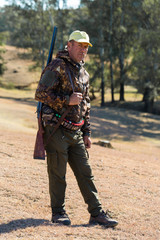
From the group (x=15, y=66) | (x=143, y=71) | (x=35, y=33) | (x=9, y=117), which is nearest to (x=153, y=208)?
(x=9, y=117)

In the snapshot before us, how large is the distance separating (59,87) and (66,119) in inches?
14.2

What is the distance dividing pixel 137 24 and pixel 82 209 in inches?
1150

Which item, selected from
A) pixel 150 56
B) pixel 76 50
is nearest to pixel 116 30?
pixel 150 56

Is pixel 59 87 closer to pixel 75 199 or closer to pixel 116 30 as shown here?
pixel 75 199

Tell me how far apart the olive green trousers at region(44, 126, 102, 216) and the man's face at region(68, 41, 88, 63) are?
0.79m

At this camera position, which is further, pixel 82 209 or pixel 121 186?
pixel 121 186

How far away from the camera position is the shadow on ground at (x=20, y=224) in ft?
12.4

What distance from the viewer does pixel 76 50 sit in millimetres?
3850

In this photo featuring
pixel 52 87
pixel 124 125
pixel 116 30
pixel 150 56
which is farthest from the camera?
pixel 116 30

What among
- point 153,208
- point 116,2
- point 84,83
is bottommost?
point 153,208

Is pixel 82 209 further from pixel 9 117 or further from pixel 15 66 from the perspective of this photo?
pixel 15 66

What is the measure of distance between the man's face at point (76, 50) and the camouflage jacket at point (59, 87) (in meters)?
0.05

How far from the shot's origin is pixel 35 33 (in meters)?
39.5

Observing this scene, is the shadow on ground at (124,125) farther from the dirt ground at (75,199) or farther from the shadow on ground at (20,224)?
the shadow on ground at (20,224)
